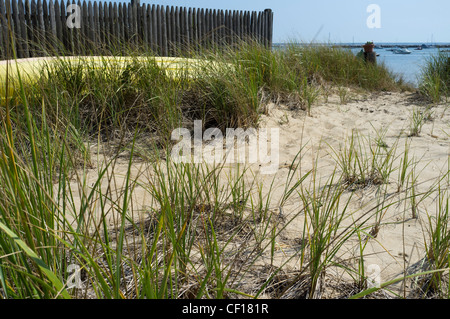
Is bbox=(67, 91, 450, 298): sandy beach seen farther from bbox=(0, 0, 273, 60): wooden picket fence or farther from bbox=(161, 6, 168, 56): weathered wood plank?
bbox=(161, 6, 168, 56): weathered wood plank

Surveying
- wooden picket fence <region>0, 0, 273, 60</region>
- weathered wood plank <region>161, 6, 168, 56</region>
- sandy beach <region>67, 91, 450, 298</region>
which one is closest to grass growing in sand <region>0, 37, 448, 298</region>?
sandy beach <region>67, 91, 450, 298</region>

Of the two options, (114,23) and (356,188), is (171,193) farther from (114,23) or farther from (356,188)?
(114,23)

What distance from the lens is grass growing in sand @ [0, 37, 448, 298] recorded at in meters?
1.11

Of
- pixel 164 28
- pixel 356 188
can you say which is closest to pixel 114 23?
pixel 164 28

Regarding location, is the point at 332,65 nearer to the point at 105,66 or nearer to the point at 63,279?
the point at 105,66

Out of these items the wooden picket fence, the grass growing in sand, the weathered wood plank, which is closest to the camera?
the grass growing in sand

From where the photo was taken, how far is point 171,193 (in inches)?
66.2

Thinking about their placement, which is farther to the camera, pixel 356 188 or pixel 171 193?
pixel 356 188

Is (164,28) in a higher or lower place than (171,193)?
higher

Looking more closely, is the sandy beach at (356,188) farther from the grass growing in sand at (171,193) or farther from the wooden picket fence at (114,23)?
the wooden picket fence at (114,23)

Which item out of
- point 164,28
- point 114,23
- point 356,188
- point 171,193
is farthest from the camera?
point 164,28

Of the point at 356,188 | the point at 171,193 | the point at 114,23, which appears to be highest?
the point at 114,23
